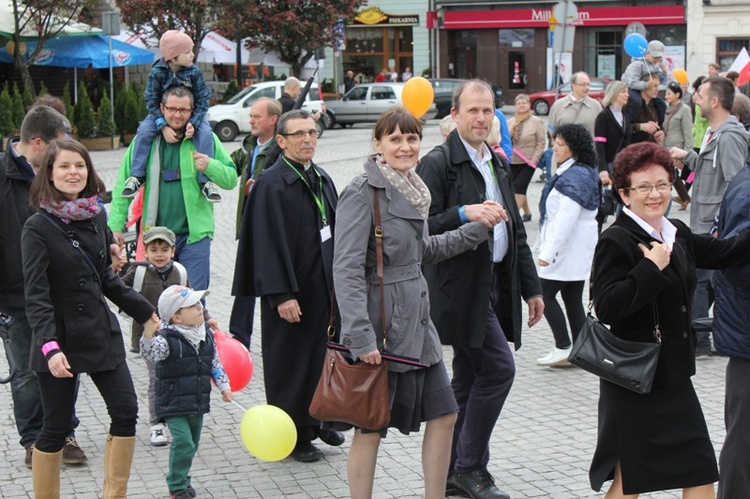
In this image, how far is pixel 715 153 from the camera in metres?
7.77

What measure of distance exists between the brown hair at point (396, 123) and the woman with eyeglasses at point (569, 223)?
3.20m

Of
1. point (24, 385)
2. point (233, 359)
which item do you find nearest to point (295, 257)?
point (233, 359)

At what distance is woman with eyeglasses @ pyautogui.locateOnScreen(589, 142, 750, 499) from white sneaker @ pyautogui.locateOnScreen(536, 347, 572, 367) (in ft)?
12.4

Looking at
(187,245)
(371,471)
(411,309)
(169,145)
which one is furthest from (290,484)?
(169,145)

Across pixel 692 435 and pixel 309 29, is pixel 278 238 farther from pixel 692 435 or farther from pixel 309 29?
pixel 309 29

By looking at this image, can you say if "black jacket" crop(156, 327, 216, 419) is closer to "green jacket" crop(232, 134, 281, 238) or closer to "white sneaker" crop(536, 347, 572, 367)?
"green jacket" crop(232, 134, 281, 238)

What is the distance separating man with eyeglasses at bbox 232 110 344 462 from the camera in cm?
606

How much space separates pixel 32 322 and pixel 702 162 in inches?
196

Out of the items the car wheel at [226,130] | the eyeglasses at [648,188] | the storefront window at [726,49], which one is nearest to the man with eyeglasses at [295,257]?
the eyeglasses at [648,188]

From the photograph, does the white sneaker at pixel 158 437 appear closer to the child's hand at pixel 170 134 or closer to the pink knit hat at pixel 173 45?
the child's hand at pixel 170 134

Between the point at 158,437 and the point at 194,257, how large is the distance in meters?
1.29

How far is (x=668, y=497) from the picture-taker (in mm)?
5465

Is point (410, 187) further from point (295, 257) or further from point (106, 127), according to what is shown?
point (106, 127)

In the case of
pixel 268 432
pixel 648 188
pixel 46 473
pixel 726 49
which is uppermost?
pixel 726 49
